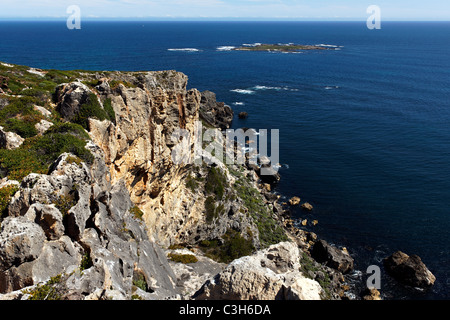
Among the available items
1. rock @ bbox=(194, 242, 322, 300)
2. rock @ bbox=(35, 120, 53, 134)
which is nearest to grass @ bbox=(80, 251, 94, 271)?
rock @ bbox=(194, 242, 322, 300)

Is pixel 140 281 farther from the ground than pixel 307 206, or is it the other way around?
pixel 140 281

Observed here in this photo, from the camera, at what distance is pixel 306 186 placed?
3063 inches

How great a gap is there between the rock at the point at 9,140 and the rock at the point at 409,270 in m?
54.7

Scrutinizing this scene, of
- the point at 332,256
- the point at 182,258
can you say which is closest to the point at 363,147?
the point at 332,256

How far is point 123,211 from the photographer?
22922mm

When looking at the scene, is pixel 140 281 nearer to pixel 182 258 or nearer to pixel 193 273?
pixel 193 273

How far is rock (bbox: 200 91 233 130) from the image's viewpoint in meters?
109

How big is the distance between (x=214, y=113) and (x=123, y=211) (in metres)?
94.3

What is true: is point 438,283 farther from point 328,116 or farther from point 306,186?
point 328,116

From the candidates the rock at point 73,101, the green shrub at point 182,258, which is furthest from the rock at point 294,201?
the rock at point 73,101

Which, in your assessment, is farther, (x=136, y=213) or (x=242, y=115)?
(x=242, y=115)

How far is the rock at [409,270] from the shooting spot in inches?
1975

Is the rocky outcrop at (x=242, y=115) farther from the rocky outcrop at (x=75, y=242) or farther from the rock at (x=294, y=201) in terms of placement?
the rocky outcrop at (x=75, y=242)

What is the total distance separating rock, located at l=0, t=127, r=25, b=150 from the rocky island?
0.10 metres
